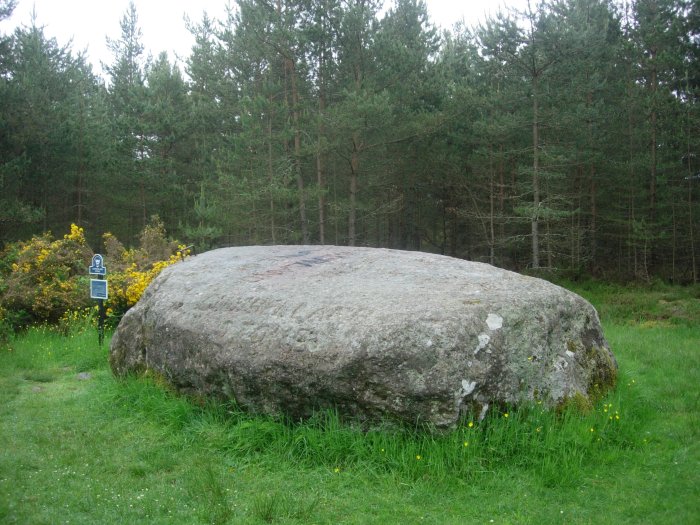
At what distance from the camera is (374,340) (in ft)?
14.1

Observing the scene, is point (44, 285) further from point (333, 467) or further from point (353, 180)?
point (353, 180)

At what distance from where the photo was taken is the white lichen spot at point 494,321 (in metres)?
4.50

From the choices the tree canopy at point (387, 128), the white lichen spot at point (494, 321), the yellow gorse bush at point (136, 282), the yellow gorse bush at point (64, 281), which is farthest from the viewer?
the tree canopy at point (387, 128)

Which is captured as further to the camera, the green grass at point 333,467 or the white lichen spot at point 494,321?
the white lichen spot at point 494,321

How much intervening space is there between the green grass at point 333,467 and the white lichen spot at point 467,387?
0.87ft

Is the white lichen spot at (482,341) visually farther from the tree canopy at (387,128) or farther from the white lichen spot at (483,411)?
the tree canopy at (387,128)

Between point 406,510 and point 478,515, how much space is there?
0.45 m

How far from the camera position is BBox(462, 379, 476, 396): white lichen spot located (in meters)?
4.15

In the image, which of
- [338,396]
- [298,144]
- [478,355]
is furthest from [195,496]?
[298,144]

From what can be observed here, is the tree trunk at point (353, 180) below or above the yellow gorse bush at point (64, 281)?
above

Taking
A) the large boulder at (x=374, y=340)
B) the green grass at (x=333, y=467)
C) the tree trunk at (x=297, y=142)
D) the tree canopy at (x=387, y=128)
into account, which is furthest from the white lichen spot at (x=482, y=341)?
the tree trunk at (x=297, y=142)

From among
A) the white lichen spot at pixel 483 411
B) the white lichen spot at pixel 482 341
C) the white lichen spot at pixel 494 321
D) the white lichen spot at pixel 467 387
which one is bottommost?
Result: the white lichen spot at pixel 483 411

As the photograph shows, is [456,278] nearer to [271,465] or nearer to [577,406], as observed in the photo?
[577,406]

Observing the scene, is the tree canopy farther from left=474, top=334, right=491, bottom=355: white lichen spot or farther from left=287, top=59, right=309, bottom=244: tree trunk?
left=474, top=334, right=491, bottom=355: white lichen spot
